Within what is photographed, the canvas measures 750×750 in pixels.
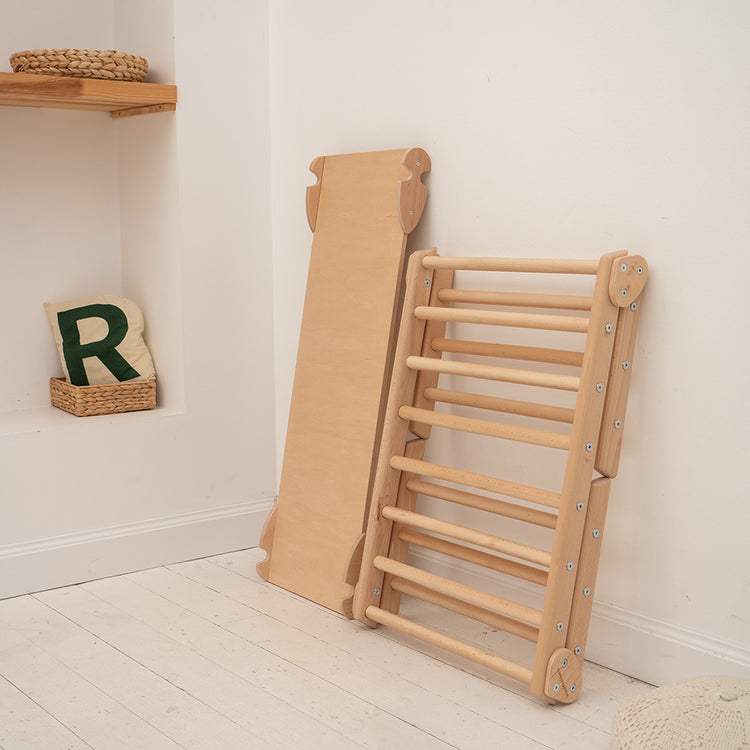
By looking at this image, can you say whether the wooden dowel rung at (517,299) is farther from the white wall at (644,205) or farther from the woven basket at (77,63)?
the woven basket at (77,63)

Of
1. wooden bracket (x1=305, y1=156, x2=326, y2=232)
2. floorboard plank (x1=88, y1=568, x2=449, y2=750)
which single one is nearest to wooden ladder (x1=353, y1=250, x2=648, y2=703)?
floorboard plank (x1=88, y1=568, x2=449, y2=750)

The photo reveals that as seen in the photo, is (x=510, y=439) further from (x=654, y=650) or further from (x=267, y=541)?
(x=267, y=541)

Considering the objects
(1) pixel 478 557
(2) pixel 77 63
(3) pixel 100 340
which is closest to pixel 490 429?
(1) pixel 478 557

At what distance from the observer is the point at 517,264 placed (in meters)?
1.92

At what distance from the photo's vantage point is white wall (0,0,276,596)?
2539 mm

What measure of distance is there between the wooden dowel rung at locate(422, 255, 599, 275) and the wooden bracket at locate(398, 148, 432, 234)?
0.19m

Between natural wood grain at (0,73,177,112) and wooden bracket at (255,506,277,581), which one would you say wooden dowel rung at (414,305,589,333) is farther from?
natural wood grain at (0,73,177,112)

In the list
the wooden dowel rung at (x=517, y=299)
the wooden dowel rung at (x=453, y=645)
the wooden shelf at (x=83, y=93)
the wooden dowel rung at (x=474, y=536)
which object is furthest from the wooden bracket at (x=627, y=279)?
the wooden shelf at (x=83, y=93)

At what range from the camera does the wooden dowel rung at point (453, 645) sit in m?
1.81

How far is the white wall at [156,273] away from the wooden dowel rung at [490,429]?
0.79 metres

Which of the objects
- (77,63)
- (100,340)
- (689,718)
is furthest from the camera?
(100,340)

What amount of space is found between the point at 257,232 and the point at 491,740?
5.38 feet

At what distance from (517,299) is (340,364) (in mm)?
590

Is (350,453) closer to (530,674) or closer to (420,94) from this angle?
(530,674)
